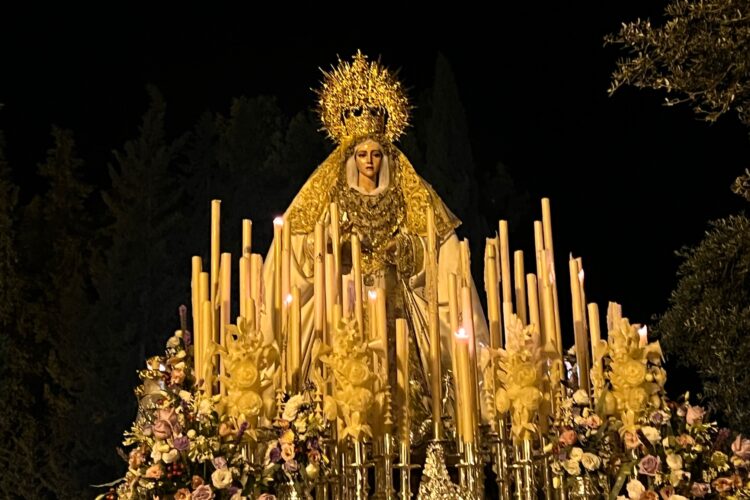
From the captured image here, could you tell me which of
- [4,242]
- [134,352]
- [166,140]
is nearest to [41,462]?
[134,352]

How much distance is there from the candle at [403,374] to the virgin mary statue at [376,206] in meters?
0.67

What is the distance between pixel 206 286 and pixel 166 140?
196 inches

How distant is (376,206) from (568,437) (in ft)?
4.65

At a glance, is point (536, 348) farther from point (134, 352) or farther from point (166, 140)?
point (166, 140)

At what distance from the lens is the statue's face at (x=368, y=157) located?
407 centimetres

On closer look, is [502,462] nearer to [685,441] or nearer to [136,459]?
[685,441]

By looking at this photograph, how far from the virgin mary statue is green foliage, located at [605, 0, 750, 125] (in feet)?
2.78

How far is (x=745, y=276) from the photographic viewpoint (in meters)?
4.12

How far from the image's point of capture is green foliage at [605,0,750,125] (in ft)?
11.8

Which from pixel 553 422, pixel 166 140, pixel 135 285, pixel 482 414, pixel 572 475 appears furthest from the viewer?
pixel 166 140

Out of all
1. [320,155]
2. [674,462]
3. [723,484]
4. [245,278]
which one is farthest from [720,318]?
[320,155]

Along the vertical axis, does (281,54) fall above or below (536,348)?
above

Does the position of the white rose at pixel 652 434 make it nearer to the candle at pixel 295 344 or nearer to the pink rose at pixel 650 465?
the pink rose at pixel 650 465

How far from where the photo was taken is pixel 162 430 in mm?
2826
